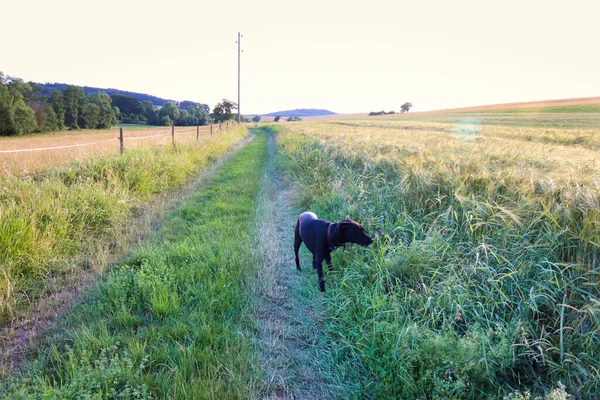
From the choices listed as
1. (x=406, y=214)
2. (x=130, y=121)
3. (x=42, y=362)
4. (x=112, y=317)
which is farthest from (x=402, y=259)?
(x=130, y=121)

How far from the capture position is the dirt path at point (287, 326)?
235 cm

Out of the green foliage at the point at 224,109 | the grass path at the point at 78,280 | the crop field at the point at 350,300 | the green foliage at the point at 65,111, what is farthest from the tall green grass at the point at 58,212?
the green foliage at the point at 224,109

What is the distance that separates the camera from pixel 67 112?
52312 mm

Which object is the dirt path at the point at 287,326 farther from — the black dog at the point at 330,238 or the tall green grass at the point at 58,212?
the tall green grass at the point at 58,212

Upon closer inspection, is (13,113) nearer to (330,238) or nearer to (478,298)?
(330,238)

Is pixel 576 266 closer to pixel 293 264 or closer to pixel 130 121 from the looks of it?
pixel 293 264

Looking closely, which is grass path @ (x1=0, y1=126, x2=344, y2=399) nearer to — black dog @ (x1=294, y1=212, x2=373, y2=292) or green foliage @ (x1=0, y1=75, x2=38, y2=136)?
black dog @ (x1=294, y1=212, x2=373, y2=292)

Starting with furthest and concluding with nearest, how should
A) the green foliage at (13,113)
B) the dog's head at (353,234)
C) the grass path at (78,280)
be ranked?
the green foliage at (13,113) < the dog's head at (353,234) < the grass path at (78,280)

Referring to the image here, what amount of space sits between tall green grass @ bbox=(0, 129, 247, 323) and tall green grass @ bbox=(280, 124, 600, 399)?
353 centimetres

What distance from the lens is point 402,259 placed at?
328cm

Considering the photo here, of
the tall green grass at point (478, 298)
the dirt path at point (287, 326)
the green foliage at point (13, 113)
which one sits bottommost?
the dirt path at point (287, 326)

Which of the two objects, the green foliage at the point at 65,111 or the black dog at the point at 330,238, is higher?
the green foliage at the point at 65,111

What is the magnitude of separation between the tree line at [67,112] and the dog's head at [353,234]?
165 ft

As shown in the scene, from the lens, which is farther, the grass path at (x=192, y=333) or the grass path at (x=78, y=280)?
the grass path at (x=78, y=280)
